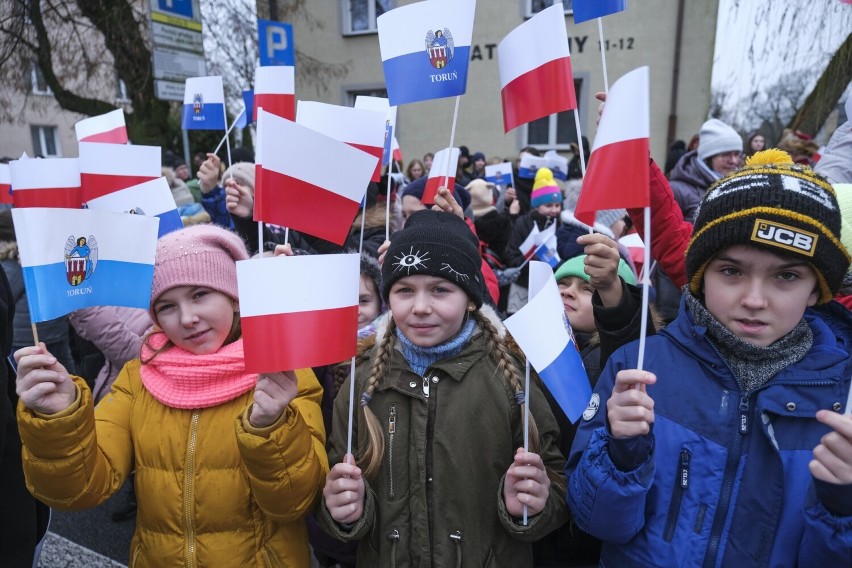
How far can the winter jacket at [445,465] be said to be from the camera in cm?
170

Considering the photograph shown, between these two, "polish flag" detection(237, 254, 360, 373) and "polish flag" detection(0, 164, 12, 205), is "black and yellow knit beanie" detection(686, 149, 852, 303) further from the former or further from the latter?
"polish flag" detection(0, 164, 12, 205)

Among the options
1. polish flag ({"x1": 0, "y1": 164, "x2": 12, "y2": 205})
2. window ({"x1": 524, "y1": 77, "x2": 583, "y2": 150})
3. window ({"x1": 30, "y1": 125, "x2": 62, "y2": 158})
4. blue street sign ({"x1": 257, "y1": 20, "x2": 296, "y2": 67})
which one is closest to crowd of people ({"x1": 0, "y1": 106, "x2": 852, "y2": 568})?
polish flag ({"x1": 0, "y1": 164, "x2": 12, "y2": 205})

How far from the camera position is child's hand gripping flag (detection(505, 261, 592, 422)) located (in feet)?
4.89

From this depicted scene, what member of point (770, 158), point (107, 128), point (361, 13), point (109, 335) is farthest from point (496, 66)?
point (770, 158)

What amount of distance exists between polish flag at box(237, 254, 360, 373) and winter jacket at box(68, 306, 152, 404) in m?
1.67

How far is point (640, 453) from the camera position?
4.25 ft

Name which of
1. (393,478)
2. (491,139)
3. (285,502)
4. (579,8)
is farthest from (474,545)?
(491,139)

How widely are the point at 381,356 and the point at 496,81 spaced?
1220 cm

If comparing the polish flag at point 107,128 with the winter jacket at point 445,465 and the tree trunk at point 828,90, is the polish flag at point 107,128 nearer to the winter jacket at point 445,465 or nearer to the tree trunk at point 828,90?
the winter jacket at point 445,465

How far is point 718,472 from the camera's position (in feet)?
4.41

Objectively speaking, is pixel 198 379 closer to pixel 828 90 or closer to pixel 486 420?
pixel 486 420

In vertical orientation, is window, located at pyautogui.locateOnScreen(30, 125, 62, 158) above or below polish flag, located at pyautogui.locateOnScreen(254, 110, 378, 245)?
above

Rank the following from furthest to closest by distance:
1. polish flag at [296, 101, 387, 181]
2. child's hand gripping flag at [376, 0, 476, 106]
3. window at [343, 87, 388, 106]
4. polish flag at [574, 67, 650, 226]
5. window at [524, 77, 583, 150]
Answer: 1. window at [343, 87, 388, 106]
2. window at [524, 77, 583, 150]
3. polish flag at [296, 101, 387, 181]
4. child's hand gripping flag at [376, 0, 476, 106]
5. polish flag at [574, 67, 650, 226]

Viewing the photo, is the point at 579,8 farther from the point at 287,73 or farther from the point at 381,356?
the point at 287,73
